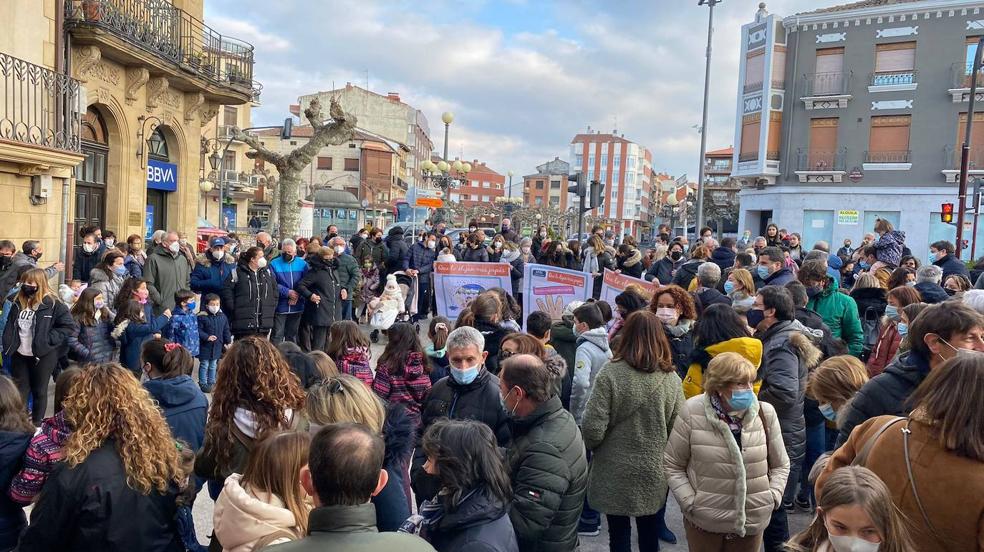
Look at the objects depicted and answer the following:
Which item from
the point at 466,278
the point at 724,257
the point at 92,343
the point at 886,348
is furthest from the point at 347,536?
the point at 724,257

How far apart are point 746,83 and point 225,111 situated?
4568 cm

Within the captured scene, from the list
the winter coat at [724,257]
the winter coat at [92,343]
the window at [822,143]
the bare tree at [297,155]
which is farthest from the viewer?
the window at [822,143]

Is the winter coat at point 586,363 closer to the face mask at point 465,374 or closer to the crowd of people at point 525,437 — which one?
the crowd of people at point 525,437

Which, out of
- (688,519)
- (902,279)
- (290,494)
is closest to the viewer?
(290,494)

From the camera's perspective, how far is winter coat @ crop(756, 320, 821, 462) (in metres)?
4.72

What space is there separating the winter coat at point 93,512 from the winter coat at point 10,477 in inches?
15.5

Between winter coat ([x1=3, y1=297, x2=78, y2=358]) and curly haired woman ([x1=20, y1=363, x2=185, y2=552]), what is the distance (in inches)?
172

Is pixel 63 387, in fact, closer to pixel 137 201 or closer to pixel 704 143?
pixel 137 201

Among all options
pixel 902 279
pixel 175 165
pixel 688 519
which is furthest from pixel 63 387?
pixel 175 165

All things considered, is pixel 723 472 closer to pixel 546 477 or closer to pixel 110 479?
pixel 546 477

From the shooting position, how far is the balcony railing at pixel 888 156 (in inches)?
1151

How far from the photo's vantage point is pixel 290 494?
266 centimetres

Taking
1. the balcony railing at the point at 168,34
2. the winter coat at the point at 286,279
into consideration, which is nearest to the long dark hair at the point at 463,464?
the winter coat at the point at 286,279

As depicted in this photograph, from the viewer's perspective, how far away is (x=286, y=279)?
10.1 m
